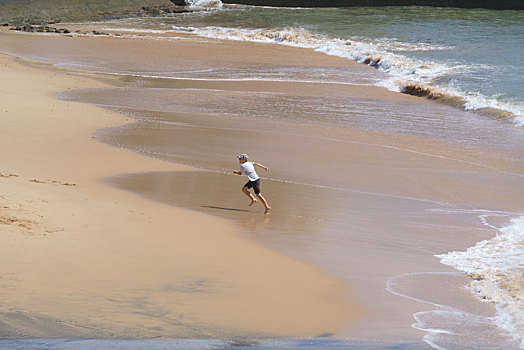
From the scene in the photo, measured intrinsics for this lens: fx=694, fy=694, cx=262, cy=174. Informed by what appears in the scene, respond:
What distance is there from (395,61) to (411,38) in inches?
358

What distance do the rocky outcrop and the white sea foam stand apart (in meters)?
46.0

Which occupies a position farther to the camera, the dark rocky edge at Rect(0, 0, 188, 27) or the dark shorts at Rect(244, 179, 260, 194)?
the dark rocky edge at Rect(0, 0, 188, 27)

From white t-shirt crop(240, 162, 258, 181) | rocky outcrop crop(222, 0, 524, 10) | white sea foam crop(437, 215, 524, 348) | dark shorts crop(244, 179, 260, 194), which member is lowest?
white sea foam crop(437, 215, 524, 348)

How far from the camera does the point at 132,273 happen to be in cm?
589

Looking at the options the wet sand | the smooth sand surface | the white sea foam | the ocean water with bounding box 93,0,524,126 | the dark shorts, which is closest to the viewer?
the smooth sand surface

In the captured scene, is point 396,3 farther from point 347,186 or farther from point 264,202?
point 264,202

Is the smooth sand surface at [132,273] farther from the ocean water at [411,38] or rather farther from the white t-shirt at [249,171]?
the ocean water at [411,38]

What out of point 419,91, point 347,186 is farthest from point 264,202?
point 419,91

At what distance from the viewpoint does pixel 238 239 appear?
7422 mm

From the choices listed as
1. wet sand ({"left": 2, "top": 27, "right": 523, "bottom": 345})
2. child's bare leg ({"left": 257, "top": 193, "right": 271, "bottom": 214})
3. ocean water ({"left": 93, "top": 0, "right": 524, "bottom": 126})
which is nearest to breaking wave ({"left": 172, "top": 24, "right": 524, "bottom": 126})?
ocean water ({"left": 93, "top": 0, "right": 524, "bottom": 126})

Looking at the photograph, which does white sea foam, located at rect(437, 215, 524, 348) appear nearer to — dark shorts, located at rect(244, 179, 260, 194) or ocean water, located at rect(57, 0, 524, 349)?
ocean water, located at rect(57, 0, 524, 349)

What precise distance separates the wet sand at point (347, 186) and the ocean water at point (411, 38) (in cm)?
172

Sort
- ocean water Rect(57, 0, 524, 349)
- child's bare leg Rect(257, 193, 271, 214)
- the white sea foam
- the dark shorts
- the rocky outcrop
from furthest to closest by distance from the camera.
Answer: the rocky outcrop
the dark shorts
child's bare leg Rect(257, 193, 271, 214)
ocean water Rect(57, 0, 524, 349)
the white sea foam

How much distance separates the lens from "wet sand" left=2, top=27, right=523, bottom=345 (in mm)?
6195
